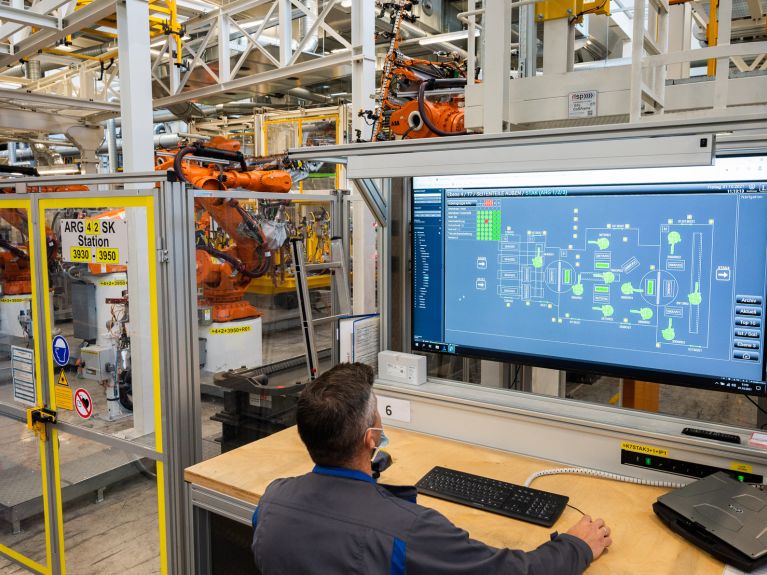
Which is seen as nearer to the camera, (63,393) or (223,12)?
(63,393)

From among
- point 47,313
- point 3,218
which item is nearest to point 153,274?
point 47,313

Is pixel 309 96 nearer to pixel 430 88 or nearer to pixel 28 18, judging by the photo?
pixel 28 18

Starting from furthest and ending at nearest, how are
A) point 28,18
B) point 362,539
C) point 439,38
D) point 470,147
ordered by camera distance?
point 439,38 → point 28,18 → point 470,147 → point 362,539

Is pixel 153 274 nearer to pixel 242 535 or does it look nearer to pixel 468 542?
Result: pixel 242 535

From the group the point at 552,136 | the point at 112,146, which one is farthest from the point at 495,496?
the point at 112,146

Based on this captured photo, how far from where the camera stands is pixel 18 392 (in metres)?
2.97

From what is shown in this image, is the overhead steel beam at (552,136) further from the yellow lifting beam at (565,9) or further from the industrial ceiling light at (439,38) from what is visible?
the industrial ceiling light at (439,38)

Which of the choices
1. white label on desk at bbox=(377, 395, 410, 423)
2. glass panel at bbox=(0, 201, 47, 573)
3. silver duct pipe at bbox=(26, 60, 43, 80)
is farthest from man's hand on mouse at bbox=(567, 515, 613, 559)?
silver duct pipe at bbox=(26, 60, 43, 80)

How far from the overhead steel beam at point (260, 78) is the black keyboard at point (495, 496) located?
318 centimetres

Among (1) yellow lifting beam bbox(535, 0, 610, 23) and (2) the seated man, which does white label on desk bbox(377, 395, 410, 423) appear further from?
(1) yellow lifting beam bbox(535, 0, 610, 23)

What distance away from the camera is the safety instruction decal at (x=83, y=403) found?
8.80ft

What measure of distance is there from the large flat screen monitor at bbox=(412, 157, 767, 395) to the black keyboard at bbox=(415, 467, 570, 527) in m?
0.45

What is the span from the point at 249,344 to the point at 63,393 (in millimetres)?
1497

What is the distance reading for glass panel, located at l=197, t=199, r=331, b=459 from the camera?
3.72m
